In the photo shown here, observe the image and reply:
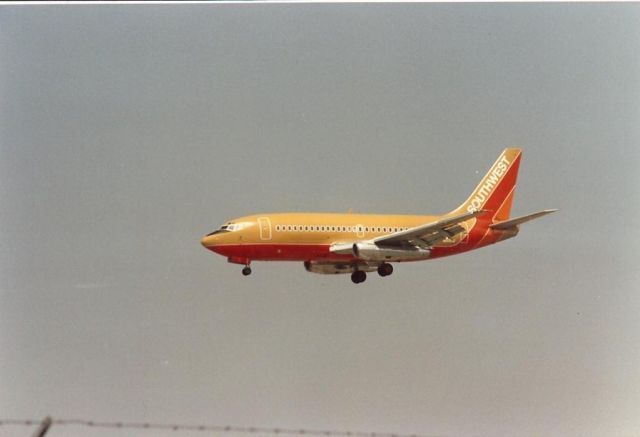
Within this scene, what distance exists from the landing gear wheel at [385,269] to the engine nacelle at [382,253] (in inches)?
110

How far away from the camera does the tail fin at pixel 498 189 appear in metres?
65.0

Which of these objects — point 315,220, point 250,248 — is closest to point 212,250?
point 250,248

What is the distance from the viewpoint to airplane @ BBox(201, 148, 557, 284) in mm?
54750

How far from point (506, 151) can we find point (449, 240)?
10.8 m

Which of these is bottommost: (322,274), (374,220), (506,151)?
(322,274)

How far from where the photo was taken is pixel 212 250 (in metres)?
54.8

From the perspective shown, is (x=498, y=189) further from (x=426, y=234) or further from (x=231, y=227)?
(x=231, y=227)

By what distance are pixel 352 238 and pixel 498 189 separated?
1487cm

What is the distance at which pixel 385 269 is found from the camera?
196ft

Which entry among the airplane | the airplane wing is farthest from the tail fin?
the airplane wing

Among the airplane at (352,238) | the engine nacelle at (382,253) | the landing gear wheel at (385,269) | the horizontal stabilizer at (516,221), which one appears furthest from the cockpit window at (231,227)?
the horizontal stabilizer at (516,221)

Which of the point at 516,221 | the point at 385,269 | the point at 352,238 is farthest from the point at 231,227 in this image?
the point at 516,221

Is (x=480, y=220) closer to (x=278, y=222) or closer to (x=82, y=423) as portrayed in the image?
(x=278, y=222)

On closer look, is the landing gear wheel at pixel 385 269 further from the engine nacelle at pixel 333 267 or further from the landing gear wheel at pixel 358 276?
the landing gear wheel at pixel 358 276
